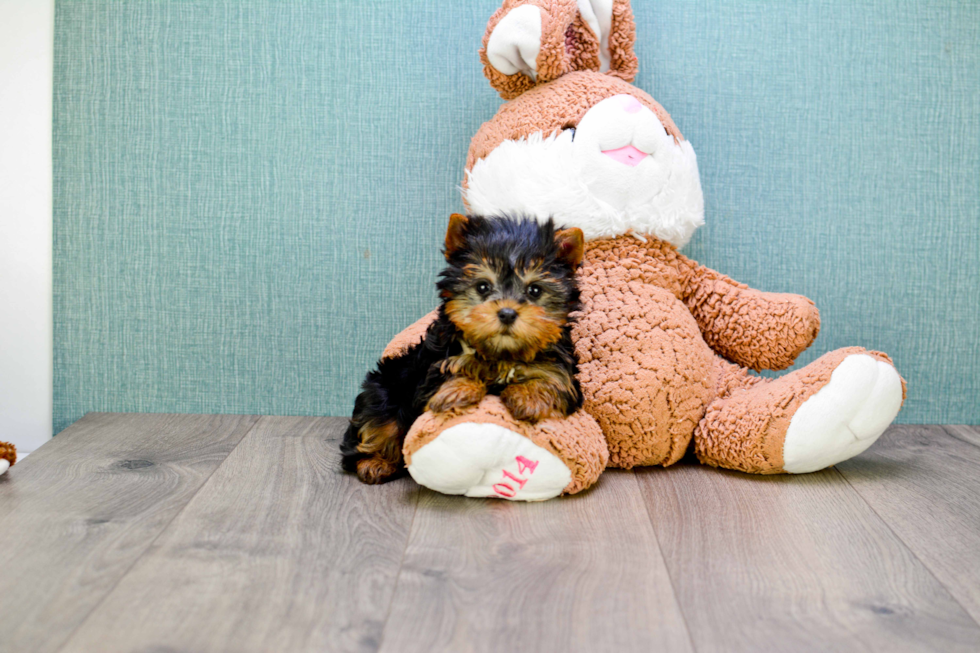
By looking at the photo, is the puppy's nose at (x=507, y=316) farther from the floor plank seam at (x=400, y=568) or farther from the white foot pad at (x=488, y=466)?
the floor plank seam at (x=400, y=568)

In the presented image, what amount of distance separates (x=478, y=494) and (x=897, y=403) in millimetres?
840

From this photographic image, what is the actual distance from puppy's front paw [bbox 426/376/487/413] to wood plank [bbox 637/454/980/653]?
14.8 inches

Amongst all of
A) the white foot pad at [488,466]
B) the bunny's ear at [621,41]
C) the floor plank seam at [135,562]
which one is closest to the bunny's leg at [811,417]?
the white foot pad at [488,466]

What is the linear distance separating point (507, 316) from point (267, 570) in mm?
516

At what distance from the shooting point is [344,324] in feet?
6.20

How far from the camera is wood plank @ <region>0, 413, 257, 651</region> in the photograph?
0.96m

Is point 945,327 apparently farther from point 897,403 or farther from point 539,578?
point 539,578

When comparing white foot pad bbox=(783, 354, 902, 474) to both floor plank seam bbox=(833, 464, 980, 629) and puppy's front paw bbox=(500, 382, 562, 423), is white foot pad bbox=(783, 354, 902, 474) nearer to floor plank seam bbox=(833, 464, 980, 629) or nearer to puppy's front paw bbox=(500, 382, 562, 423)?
floor plank seam bbox=(833, 464, 980, 629)

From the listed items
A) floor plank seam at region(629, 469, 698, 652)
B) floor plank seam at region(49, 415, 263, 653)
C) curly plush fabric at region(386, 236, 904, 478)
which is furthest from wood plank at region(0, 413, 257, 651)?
floor plank seam at region(629, 469, 698, 652)

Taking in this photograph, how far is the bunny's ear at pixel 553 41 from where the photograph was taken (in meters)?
1.49

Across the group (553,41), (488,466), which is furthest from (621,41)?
(488,466)

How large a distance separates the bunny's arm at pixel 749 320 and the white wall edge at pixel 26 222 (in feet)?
5.31

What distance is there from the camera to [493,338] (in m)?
1.19

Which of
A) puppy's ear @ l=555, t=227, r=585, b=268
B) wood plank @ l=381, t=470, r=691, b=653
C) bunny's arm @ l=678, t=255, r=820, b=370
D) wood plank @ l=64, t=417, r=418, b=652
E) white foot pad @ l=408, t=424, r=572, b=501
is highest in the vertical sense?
puppy's ear @ l=555, t=227, r=585, b=268
